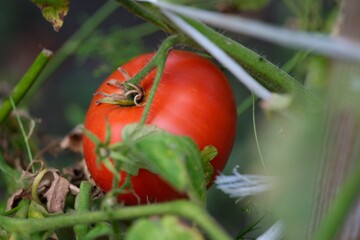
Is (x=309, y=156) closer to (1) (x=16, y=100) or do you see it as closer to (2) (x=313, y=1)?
(1) (x=16, y=100)

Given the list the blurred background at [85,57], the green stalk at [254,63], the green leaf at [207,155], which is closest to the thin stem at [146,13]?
the green stalk at [254,63]

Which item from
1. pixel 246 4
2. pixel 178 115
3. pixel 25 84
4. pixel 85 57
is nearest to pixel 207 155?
pixel 178 115

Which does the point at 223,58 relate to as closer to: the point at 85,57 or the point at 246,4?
the point at 246,4

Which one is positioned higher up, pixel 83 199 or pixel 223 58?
pixel 223 58

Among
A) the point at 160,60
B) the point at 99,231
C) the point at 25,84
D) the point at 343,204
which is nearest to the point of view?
the point at 343,204

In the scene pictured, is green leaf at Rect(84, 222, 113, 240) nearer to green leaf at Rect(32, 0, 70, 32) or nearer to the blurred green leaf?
green leaf at Rect(32, 0, 70, 32)

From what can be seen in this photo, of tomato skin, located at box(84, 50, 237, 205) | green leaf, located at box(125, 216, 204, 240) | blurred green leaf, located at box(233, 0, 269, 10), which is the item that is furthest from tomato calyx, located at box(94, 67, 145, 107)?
blurred green leaf, located at box(233, 0, 269, 10)

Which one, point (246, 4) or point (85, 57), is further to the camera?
point (85, 57)

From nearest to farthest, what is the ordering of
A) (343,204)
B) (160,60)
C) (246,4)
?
(343,204)
(160,60)
(246,4)
